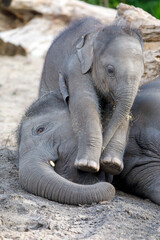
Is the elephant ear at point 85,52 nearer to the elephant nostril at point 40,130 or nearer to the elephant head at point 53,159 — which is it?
the elephant head at point 53,159

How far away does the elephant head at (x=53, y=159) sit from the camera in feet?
14.7

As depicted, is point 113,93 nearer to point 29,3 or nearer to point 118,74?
point 118,74

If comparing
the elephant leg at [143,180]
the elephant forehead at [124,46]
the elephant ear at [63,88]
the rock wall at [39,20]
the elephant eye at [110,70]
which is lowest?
the rock wall at [39,20]

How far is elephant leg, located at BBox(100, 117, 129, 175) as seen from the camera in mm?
4848

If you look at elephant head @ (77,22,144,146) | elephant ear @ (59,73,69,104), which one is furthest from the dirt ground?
elephant ear @ (59,73,69,104)

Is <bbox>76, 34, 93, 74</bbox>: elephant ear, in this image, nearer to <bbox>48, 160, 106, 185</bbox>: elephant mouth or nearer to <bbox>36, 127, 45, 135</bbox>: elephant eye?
<bbox>36, 127, 45, 135</bbox>: elephant eye

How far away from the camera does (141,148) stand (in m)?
5.23

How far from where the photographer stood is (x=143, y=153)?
17.1 feet

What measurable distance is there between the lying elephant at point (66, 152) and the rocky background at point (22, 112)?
133mm

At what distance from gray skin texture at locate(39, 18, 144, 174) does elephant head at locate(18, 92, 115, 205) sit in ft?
0.55

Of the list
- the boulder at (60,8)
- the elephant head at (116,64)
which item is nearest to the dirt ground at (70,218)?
the elephant head at (116,64)

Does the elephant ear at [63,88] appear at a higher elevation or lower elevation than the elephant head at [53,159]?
higher

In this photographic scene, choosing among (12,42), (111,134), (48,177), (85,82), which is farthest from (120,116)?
(12,42)

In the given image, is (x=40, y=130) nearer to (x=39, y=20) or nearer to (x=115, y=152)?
(x=115, y=152)
